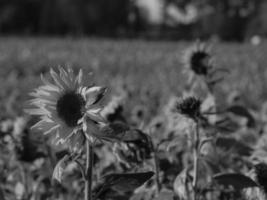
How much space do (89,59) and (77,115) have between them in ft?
27.2

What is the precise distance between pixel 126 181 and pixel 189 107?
1.57ft

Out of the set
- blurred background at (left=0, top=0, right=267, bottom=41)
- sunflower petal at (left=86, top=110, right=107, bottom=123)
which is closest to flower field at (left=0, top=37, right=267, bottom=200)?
sunflower petal at (left=86, top=110, right=107, bottom=123)

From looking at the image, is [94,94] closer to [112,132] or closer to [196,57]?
[112,132]

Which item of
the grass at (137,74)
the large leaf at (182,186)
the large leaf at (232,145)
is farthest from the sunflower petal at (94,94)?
the grass at (137,74)

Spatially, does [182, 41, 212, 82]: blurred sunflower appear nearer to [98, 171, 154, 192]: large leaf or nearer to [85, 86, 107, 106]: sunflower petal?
[98, 171, 154, 192]: large leaf

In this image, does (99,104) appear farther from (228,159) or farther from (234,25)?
(234,25)

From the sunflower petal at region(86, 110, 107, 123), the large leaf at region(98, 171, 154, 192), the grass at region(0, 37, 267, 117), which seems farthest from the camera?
the grass at region(0, 37, 267, 117)

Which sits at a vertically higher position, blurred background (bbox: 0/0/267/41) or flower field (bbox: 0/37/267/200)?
blurred background (bbox: 0/0/267/41)

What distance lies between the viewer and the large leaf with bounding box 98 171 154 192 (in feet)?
5.02

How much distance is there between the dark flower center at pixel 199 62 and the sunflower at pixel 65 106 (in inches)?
49.0

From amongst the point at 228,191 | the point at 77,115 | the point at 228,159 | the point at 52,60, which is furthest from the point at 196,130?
the point at 52,60

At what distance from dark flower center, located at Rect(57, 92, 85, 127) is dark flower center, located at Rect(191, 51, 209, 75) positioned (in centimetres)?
124

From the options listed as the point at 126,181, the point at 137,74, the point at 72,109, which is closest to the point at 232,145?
the point at 126,181

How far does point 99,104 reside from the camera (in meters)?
1.41
